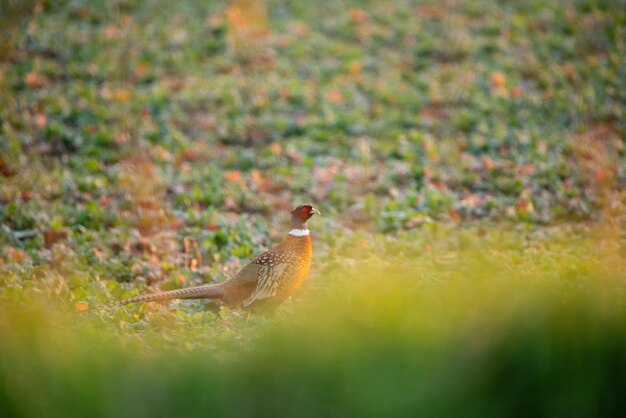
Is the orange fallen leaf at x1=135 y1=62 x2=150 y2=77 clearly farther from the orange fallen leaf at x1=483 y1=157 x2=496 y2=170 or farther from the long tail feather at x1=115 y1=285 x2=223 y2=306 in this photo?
the long tail feather at x1=115 y1=285 x2=223 y2=306

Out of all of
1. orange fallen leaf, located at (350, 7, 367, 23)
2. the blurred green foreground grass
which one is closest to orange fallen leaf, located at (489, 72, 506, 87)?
orange fallen leaf, located at (350, 7, 367, 23)

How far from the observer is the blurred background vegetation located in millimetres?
3402

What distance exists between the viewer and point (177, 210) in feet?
31.2

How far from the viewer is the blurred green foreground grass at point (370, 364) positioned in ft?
10.8

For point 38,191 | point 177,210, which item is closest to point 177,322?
point 177,210

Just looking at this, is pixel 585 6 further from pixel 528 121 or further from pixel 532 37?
pixel 528 121

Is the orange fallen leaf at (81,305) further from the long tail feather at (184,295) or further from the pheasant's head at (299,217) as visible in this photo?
the pheasant's head at (299,217)

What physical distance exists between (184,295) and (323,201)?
4035 millimetres

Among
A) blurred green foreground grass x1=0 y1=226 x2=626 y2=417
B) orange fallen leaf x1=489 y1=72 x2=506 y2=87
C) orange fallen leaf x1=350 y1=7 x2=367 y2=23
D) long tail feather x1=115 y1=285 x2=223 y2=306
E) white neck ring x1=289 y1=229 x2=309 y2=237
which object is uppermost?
orange fallen leaf x1=350 y1=7 x2=367 y2=23

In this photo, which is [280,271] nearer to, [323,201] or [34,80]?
[323,201]

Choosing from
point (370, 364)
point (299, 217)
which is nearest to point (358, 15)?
point (299, 217)

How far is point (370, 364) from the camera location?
11.2 feet

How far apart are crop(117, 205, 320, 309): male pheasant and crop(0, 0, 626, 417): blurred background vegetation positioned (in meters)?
0.17

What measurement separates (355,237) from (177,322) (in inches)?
118
